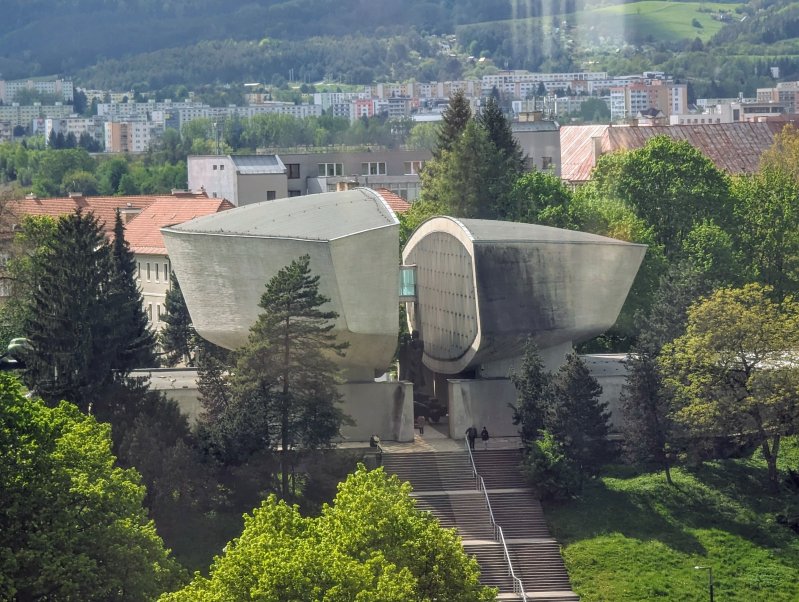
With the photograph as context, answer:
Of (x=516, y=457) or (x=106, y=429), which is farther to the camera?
(x=516, y=457)

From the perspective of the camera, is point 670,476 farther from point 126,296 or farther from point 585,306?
point 126,296

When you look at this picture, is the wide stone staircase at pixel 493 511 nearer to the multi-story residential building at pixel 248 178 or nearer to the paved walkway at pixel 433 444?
the paved walkway at pixel 433 444

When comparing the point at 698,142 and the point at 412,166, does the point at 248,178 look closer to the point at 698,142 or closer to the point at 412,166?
the point at 412,166

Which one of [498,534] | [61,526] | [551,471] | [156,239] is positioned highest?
[61,526]

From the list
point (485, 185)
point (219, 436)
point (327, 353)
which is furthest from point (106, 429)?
point (485, 185)

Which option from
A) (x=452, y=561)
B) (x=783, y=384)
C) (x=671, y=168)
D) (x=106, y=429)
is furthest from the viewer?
(x=671, y=168)

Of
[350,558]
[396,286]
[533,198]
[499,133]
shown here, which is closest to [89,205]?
[499,133]

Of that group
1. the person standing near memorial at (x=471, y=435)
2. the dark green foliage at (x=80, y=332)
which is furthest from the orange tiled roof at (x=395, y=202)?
the dark green foliage at (x=80, y=332)
